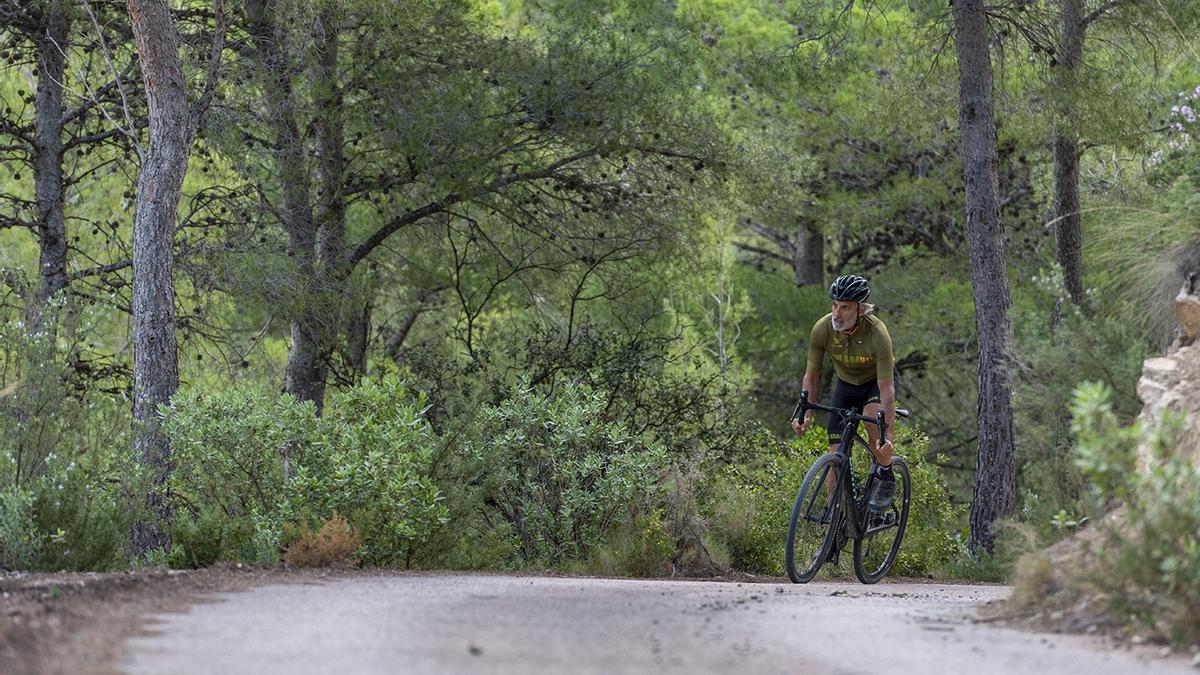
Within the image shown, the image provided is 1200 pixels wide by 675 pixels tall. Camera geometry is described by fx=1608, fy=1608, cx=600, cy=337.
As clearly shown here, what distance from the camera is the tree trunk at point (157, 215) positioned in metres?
12.9

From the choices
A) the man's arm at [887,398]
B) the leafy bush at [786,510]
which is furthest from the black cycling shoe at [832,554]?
the leafy bush at [786,510]

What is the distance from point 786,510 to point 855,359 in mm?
4085

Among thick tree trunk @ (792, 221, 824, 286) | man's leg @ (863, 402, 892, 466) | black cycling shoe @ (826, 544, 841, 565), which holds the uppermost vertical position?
thick tree trunk @ (792, 221, 824, 286)

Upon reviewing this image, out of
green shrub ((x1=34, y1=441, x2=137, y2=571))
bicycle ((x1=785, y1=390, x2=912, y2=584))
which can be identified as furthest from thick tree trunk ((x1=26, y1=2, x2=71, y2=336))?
bicycle ((x1=785, y1=390, x2=912, y2=584))

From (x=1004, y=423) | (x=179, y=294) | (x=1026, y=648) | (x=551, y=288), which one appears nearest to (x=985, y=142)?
(x=1004, y=423)

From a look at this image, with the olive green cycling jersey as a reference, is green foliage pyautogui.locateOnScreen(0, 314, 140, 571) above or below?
below

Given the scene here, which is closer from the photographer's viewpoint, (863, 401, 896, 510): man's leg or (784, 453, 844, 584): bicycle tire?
(784, 453, 844, 584): bicycle tire

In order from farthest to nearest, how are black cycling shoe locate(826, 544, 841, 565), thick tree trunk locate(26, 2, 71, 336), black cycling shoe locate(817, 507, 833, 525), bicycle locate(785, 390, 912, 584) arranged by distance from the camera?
thick tree trunk locate(26, 2, 71, 336), black cycling shoe locate(826, 544, 841, 565), black cycling shoe locate(817, 507, 833, 525), bicycle locate(785, 390, 912, 584)

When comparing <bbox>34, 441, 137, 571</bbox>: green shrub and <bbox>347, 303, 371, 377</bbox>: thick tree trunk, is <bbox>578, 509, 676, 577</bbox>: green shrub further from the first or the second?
<bbox>347, 303, 371, 377</bbox>: thick tree trunk

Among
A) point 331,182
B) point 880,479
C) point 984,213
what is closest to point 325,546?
point 880,479

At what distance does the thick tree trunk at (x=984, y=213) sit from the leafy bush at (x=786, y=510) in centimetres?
68

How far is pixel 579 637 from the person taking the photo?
6.69 meters

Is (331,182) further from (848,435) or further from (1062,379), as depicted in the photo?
(1062,379)

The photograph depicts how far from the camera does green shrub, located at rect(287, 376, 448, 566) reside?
10984 millimetres
